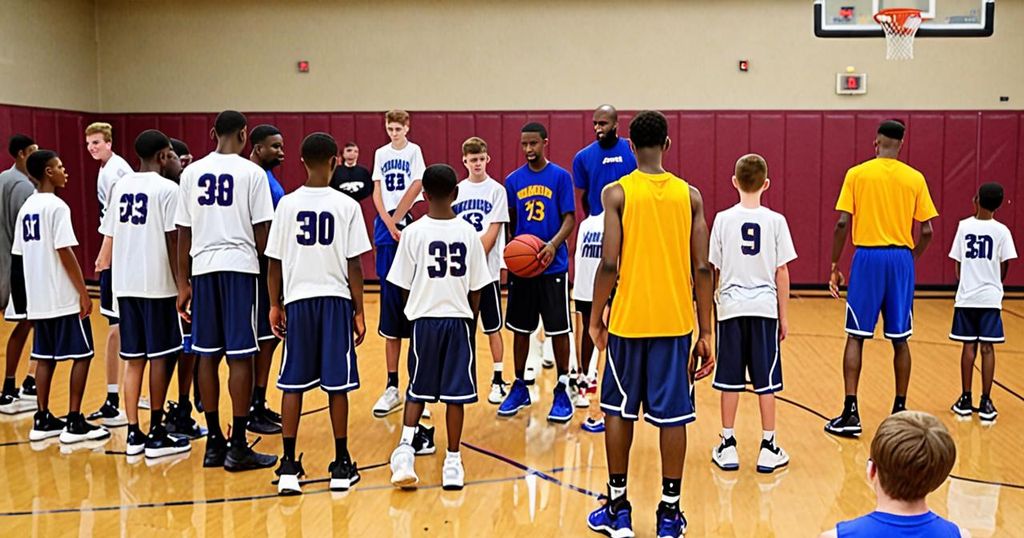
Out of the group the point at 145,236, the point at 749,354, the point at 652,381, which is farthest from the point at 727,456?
the point at 145,236

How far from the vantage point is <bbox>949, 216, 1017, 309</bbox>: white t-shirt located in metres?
5.95

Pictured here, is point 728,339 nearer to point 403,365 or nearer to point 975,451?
point 975,451

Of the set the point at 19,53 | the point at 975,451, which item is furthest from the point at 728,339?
the point at 19,53

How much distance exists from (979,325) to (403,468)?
373cm

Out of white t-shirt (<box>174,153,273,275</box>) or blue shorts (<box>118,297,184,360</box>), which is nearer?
white t-shirt (<box>174,153,273,275</box>)

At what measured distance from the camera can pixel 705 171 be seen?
39.9ft

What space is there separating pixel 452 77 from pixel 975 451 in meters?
8.44

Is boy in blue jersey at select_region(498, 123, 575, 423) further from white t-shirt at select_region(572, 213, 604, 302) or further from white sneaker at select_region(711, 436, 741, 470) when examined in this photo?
white sneaker at select_region(711, 436, 741, 470)

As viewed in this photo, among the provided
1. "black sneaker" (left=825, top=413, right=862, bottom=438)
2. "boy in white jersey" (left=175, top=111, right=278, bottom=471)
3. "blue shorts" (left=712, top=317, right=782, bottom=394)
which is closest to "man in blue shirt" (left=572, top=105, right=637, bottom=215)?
"blue shorts" (left=712, top=317, right=782, bottom=394)

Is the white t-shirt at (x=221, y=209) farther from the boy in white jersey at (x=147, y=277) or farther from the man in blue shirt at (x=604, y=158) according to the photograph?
the man in blue shirt at (x=604, y=158)

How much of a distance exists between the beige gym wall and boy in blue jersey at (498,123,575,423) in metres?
7.61

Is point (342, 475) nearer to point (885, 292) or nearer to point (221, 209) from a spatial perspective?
point (221, 209)

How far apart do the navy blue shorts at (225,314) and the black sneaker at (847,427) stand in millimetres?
3383

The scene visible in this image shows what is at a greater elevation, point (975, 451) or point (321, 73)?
point (321, 73)
